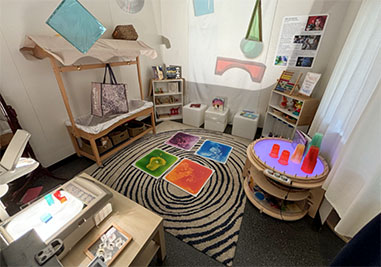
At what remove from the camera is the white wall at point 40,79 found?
5.01ft

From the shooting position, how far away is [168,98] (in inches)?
133

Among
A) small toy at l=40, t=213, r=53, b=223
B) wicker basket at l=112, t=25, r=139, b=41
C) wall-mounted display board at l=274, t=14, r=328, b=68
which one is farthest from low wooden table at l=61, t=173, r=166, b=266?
wall-mounted display board at l=274, t=14, r=328, b=68

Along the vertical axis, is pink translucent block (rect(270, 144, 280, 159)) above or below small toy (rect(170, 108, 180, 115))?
above

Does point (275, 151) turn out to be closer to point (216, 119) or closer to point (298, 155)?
point (298, 155)

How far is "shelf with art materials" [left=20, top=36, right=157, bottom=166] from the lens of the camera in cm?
147

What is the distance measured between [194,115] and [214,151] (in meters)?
0.92

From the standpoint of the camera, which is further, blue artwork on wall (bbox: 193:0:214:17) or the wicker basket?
blue artwork on wall (bbox: 193:0:214:17)

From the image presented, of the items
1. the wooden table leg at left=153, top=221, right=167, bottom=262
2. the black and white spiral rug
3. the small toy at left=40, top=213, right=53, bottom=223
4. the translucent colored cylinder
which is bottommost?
the black and white spiral rug

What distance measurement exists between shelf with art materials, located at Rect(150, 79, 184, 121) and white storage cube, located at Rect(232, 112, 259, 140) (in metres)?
1.18

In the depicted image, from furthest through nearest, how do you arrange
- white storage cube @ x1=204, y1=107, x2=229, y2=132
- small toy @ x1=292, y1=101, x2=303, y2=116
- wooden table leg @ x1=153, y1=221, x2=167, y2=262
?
white storage cube @ x1=204, y1=107, x2=229, y2=132, small toy @ x1=292, y1=101, x2=303, y2=116, wooden table leg @ x1=153, y1=221, x2=167, y2=262

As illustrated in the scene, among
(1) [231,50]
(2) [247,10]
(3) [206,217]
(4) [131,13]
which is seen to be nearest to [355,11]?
(2) [247,10]

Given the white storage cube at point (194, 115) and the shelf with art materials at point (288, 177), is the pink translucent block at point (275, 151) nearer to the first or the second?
the shelf with art materials at point (288, 177)

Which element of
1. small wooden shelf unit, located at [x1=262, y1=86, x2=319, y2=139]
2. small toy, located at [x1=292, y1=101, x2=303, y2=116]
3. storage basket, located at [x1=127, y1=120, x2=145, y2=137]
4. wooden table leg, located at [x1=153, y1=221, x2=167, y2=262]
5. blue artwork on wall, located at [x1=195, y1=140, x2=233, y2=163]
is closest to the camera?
wooden table leg, located at [x1=153, y1=221, x2=167, y2=262]

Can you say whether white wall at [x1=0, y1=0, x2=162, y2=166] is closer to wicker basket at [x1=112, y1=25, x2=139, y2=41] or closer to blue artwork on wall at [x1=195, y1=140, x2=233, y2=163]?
wicker basket at [x1=112, y1=25, x2=139, y2=41]
